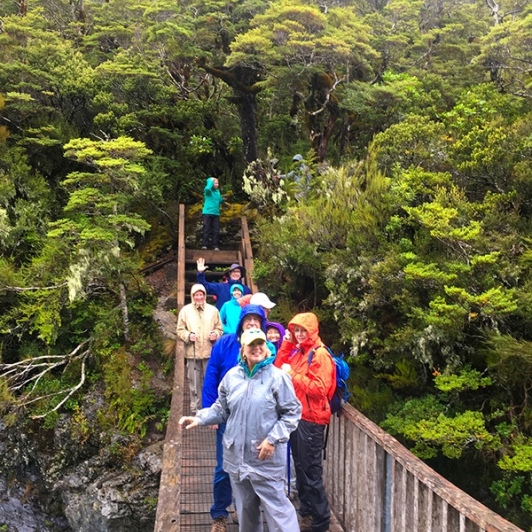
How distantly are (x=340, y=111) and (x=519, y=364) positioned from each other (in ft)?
30.3

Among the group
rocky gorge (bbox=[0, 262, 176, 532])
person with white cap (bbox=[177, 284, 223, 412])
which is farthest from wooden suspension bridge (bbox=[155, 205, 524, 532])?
rocky gorge (bbox=[0, 262, 176, 532])

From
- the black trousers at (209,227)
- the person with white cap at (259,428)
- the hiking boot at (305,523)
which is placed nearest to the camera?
the person with white cap at (259,428)

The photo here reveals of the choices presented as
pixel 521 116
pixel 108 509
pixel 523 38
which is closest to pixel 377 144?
pixel 521 116

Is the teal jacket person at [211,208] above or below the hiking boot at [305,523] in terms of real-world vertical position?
above

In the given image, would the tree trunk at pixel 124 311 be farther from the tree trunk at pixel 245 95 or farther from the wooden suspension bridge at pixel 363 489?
the tree trunk at pixel 245 95

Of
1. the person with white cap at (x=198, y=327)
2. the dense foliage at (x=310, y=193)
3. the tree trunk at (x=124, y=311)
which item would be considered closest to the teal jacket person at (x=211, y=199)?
the dense foliage at (x=310, y=193)

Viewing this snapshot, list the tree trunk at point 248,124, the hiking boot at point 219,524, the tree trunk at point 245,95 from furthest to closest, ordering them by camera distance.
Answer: the tree trunk at point 248,124 < the tree trunk at point 245,95 < the hiking boot at point 219,524

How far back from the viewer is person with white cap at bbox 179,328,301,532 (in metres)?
3.13

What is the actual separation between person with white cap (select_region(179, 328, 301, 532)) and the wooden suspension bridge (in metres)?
0.68

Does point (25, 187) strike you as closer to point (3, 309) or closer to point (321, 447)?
point (3, 309)

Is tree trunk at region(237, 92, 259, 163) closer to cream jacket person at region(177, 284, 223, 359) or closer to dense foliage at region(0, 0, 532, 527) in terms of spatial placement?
dense foliage at region(0, 0, 532, 527)

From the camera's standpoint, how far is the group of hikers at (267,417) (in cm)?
314

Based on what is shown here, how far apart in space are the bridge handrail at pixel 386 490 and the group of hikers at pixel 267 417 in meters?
0.27

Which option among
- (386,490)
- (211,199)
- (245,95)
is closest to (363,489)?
(386,490)
